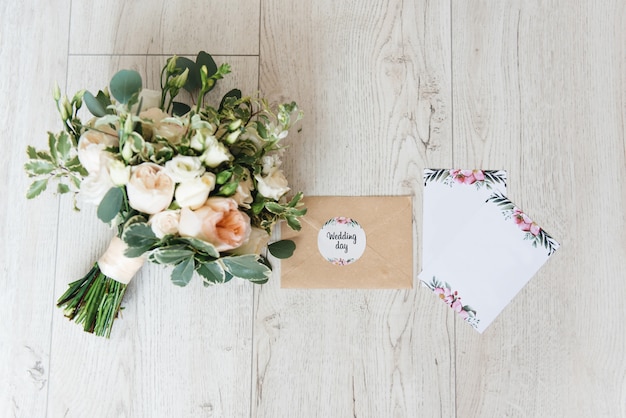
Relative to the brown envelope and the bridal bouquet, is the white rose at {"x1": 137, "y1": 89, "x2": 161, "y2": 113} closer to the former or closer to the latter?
the bridal bouquet

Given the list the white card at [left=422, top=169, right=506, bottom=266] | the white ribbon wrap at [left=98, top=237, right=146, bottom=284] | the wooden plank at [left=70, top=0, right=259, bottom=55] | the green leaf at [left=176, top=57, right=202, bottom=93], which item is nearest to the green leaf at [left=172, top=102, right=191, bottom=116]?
the green leaf at [left=176, top=57, right=202, bottom=93]

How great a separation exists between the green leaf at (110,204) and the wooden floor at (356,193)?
23cm

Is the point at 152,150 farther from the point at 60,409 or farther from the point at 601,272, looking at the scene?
the point at 601,272

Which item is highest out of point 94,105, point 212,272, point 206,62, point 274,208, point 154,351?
point 206,62

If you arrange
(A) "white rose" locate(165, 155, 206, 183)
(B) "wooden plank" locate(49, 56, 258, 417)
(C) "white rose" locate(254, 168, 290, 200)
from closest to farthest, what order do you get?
(A) "white rose" locate(165, 155, 206, 183) < (C) "white rose" locate(254, 168, 290, 200) < (B) "wooden plank" locate(49, 56, 258, 417)

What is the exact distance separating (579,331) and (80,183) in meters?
0.87

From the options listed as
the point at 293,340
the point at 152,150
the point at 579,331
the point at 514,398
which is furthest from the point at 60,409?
the point at 579,331

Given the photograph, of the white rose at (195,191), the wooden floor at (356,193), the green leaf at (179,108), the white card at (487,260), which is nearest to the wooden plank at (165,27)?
the wooden floor at (356,193)

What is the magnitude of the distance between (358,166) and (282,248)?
207 millimetres

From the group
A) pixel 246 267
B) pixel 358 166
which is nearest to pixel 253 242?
pixel 246 267

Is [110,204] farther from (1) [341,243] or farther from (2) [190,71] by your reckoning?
(1) [341,243]

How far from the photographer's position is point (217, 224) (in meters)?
0.71

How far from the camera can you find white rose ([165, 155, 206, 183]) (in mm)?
670

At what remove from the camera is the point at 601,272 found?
91 cm
